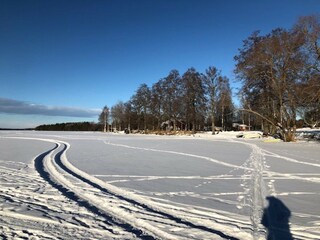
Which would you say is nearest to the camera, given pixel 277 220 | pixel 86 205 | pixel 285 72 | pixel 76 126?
pixel 277 220

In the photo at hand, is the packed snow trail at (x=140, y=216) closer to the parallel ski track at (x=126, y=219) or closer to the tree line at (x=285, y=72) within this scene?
the parallel ski track at (x=126, y=219)

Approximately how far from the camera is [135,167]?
11.6 metres

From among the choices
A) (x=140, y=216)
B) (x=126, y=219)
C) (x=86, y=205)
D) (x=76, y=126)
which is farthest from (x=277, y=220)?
(x=76, y=126)

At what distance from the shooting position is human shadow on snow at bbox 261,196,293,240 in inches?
176

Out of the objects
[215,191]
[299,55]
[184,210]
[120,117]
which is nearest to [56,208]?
[184,210]

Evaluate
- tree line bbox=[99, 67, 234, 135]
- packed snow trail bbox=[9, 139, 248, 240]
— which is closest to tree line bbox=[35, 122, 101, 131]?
tree line bbox=[99, 67, 234, 135]

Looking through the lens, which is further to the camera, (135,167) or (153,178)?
(135,167)

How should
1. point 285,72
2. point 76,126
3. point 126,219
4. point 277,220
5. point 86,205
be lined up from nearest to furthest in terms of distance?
point 126,219 → point 277,220 → point 86,205 → point 285,72 → point 76,126

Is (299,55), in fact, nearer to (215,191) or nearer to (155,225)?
(215,191)

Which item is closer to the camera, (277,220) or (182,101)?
(277,220)

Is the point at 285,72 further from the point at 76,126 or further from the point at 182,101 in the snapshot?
the point at 76,126

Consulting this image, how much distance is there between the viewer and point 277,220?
519 centimetres

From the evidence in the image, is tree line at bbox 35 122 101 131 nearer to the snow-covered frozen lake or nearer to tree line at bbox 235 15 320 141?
tree line at bbox 235 15 320 141

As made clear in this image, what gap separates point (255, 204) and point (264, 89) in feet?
112
